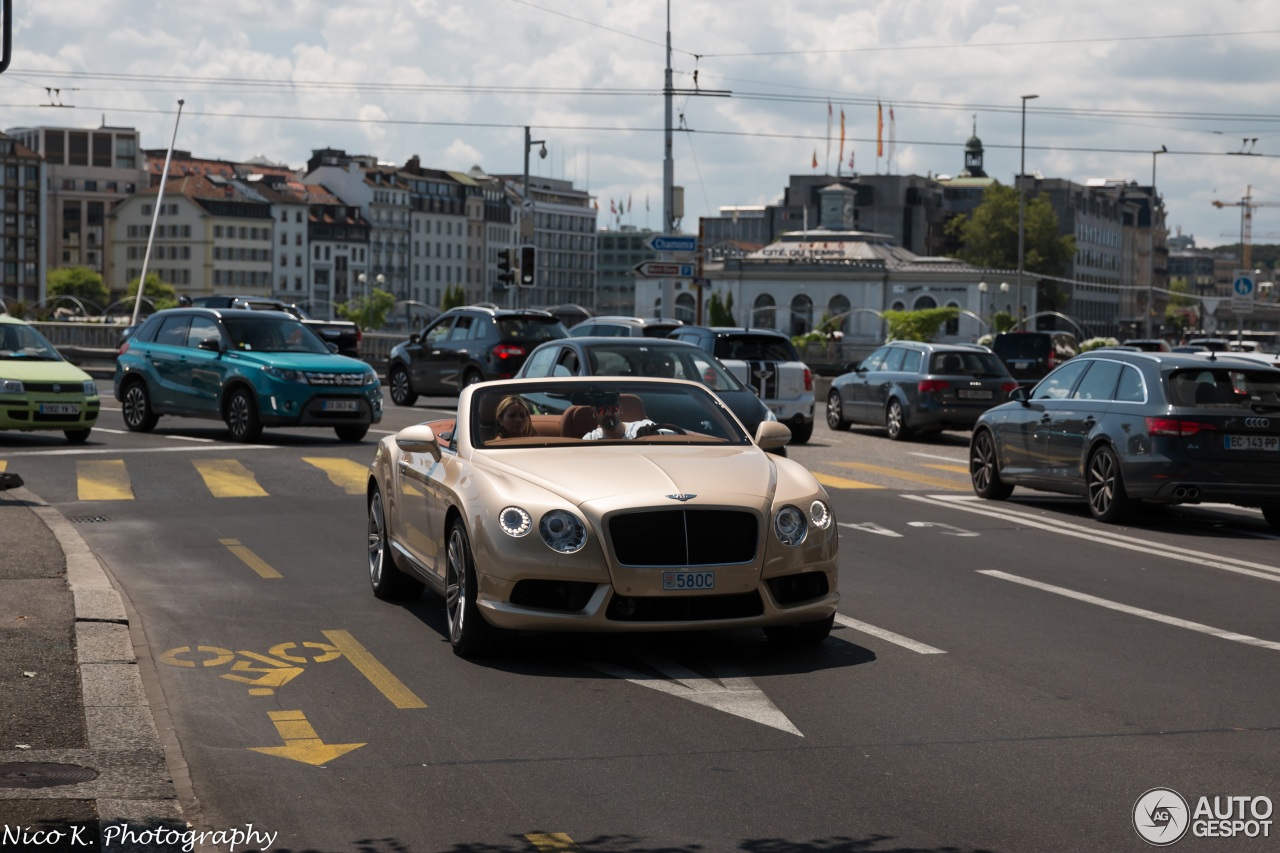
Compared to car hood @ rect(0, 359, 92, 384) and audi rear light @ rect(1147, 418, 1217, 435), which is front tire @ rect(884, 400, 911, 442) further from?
audi rear light @ rect(1147, 418, 1217, 435)

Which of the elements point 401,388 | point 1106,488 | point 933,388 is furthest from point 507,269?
point 1106,488

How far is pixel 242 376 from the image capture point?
79.0 ft

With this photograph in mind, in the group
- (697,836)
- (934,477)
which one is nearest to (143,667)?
(697,836)

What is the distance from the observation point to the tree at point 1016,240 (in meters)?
174

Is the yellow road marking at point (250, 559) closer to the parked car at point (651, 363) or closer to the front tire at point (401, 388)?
the parked car at point (651, 363)

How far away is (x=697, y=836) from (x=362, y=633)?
173 inches

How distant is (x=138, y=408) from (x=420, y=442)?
55.9 ft

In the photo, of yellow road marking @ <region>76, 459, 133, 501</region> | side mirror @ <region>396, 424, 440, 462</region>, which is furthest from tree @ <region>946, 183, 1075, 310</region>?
side mirror @ <region>396, 424, 440, 462</region>

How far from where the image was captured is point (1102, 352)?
17.1m

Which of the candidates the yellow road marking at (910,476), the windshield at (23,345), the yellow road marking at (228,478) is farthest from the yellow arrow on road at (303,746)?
the windshield at (23,345)

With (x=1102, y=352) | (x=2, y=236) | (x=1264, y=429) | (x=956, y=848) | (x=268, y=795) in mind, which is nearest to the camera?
(x=956, y=848)

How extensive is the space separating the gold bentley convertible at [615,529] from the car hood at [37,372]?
14.2m

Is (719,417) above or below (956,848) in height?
above

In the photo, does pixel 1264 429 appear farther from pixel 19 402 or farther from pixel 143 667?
pixel 19 402
